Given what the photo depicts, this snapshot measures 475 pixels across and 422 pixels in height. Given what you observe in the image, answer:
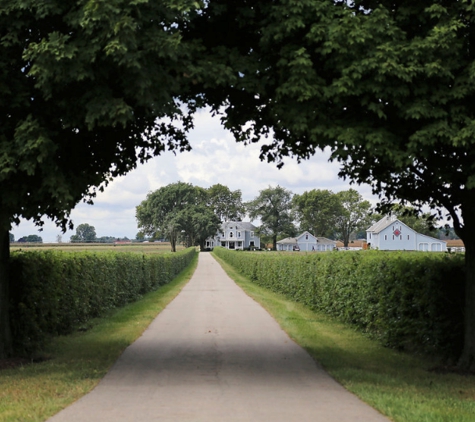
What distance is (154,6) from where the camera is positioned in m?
7.92

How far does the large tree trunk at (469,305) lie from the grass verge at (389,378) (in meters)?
0.56

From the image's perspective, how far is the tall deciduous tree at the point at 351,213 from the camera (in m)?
134

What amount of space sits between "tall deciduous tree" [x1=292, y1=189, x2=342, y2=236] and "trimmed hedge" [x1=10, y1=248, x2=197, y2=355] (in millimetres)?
110614

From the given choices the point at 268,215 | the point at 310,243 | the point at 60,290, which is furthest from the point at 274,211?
the point at 60,290

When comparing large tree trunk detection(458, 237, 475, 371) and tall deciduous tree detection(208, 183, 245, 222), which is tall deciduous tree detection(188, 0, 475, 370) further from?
tall deciduous tree detection(208, 183, 245, 222)

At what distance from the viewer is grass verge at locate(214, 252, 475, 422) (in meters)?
7.40

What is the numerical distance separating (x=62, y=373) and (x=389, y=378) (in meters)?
5.02

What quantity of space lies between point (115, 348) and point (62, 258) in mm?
3820

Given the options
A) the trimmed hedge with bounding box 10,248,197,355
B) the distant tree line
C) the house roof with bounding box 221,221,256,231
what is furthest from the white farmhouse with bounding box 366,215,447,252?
the trimmed hedge with bounding box 10,248,197,355

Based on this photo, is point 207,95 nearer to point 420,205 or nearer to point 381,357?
point 420,205

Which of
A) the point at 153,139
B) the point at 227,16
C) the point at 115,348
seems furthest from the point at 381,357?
the point at 227,16

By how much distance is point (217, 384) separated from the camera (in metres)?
9.02

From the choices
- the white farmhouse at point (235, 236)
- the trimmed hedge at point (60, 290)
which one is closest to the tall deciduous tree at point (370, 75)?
the trimmed hedge at point (60, 290)

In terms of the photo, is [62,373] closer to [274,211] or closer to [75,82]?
[75,82]
